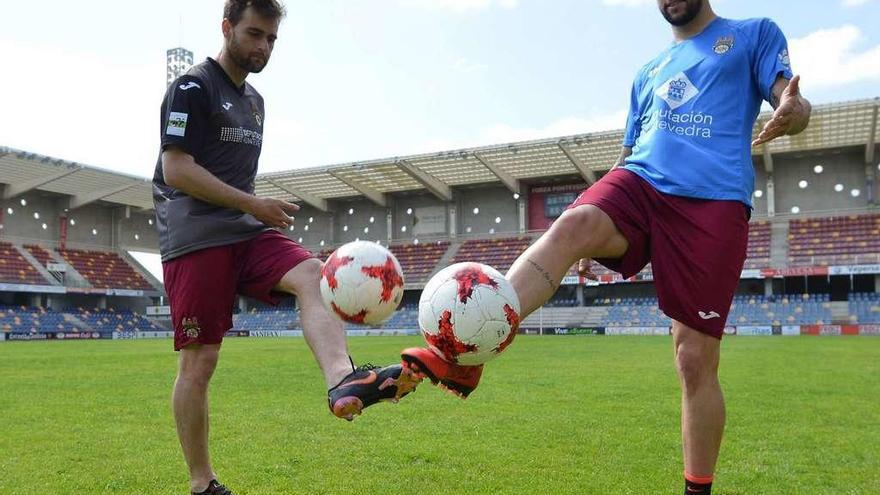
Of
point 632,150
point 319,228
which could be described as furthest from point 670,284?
point 319,228

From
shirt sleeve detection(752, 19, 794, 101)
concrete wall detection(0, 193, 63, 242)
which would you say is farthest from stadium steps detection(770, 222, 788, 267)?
concrete wall detection(0, 193, 63, 242)

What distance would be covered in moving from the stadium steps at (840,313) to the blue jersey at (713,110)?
35.2 meters

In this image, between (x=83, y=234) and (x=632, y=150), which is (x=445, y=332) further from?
(x=83, y=234)

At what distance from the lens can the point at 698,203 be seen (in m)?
2.89

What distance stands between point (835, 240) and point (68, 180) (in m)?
45.6

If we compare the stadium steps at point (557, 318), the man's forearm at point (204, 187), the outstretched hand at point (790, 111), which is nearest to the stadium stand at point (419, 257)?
the stadium steps at point (557, 318)

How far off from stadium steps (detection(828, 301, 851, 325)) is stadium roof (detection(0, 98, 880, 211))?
28.8 feet

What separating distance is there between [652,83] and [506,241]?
139 feet

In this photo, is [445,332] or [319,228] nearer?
[445,332]

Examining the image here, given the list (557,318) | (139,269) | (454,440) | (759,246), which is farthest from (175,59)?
(454,440)

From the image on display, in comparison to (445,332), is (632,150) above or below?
above

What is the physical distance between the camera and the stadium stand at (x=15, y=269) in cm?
4100

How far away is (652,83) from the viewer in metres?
3.22

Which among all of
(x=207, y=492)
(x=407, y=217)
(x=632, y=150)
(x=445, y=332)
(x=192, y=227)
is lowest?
(x=207, y=492)
